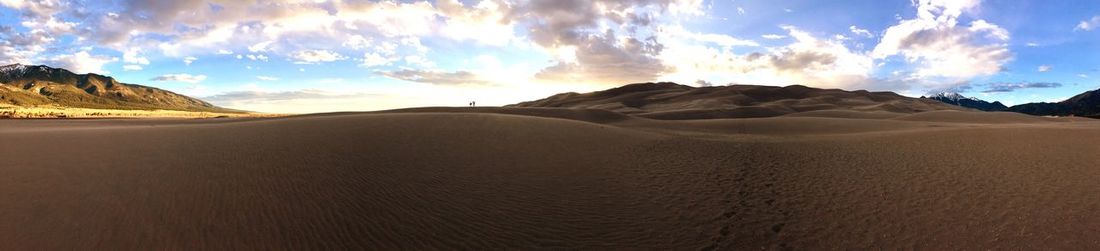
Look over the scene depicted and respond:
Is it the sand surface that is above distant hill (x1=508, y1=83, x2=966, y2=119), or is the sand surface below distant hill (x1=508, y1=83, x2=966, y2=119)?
below

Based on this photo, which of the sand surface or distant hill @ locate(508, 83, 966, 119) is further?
distant hill @ locate(508, 83, 966, 119)

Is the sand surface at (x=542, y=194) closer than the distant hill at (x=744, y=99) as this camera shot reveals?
Yes

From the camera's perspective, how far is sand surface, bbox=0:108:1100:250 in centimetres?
795

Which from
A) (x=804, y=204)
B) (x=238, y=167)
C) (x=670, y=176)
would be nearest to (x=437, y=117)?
(x=238, y=167)

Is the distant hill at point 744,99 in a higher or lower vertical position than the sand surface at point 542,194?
higher

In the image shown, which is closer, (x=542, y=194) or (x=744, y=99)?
(x=542, y=194)

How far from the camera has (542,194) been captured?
1079 centimetres

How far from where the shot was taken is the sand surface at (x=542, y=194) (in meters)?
7.95

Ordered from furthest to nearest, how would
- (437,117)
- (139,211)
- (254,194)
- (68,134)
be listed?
(437,117) < (68,134) < (254,194) < (139,211)

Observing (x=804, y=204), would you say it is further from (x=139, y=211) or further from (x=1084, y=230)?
(x=139, y=211)

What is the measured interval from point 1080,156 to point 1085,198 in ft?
19.1

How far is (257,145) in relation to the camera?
54.4 ft

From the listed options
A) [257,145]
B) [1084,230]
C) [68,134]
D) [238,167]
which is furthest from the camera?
[68,134]

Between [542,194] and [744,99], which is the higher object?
[744,99]
